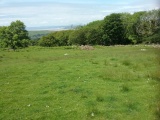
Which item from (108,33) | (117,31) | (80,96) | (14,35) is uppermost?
(14,35)

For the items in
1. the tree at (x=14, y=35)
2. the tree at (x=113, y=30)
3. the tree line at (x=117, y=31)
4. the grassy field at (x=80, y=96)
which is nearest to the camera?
the grassy field at (x=80, y=96)

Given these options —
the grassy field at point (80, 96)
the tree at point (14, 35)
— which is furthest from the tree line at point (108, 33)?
the grassy field at point (80, 96)

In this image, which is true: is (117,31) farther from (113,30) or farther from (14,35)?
(14,35)

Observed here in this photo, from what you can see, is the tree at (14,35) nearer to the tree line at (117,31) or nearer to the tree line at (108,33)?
the tree line at (108,33)

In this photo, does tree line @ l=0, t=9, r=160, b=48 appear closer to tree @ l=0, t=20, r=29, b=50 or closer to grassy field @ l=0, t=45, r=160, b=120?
tree @ l=0, t=20, r=29, b=50

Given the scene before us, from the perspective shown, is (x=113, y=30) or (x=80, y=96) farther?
(x=113, y=30)

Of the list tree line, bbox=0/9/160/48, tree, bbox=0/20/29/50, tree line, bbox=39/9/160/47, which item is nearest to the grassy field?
tree, bbox=0/20/29/50

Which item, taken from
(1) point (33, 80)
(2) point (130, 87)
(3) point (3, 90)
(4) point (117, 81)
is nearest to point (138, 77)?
(4) point (117, 81)

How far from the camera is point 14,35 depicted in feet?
219

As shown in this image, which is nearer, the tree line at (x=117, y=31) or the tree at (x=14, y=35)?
the tree at (x=14, y=35)

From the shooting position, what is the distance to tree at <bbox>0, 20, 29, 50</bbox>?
220 feet

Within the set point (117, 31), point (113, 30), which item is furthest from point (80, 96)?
point (117, 31)

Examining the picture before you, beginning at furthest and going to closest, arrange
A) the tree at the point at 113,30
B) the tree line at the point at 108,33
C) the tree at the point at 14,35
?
1. the tree at the point at 113,30
2. the tree line at the point at 108,33
3. the tree at the point at 14,35

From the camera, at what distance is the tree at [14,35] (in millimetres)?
66950
